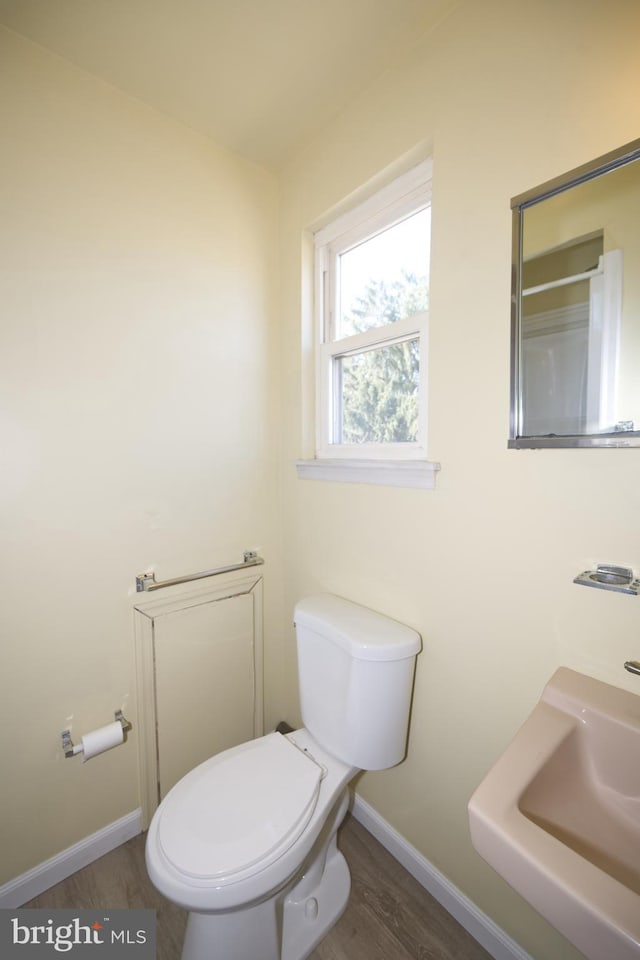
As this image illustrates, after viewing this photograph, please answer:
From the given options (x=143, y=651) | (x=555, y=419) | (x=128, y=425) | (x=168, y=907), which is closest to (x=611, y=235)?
(x=555, y=419)

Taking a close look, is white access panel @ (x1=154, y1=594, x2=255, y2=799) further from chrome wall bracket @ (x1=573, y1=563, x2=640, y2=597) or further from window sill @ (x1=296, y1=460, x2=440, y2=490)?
chrome wall bracket @ (x1=573, y1=563, x2=640, y2=597)

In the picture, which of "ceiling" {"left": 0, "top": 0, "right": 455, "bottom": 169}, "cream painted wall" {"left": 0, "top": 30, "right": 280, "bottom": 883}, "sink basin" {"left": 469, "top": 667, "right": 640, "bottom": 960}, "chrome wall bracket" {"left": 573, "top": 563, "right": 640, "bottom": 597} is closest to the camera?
"sink basin" {"left": 469, "top": 667, "right": 640, "bottom": 960}

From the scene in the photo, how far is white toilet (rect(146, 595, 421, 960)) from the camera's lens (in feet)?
2.97

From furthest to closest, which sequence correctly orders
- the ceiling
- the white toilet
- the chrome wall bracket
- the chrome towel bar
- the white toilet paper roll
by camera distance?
the chrome towel bar < the white toilet paper roll < the ceiling < the white toilet < the chrome wall bracket

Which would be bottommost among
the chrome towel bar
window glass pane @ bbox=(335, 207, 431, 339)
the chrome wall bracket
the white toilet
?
the white toilet

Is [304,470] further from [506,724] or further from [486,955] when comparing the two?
[486,955]

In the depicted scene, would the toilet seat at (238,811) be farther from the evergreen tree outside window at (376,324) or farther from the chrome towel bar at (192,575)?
the evergreen tree outside window at (376,324)

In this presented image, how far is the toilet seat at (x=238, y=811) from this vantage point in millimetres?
906

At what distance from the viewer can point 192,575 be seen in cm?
149

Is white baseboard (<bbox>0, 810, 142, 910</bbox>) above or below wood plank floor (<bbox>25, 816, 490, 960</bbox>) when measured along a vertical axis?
above

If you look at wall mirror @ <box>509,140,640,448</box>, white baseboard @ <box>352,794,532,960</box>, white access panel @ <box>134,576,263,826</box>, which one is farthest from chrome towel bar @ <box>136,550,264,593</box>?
wall mirror @ <box>509,140,640,448</box>

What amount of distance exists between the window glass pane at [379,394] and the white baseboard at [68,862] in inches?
63.0

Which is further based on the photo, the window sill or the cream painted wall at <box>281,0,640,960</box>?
the window sill

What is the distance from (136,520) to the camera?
4.47 feet
